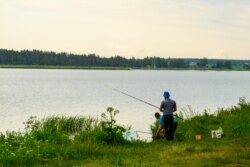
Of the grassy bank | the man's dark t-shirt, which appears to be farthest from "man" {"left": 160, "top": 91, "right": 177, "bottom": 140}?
the grassy bank

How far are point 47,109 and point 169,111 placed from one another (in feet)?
98.9

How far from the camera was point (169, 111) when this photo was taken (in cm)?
1731

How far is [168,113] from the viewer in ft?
56.8

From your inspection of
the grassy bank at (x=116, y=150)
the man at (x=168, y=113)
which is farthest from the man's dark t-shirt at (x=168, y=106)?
the grassy bank at (x=116, y=150)

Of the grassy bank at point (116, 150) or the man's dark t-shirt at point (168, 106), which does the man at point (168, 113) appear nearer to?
the man's dark t-shirt at point (168, 106)

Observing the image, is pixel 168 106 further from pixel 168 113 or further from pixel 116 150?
pixel 116 150

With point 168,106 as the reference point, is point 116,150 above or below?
below

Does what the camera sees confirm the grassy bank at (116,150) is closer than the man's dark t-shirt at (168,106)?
Yes

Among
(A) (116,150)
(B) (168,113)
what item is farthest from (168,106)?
(A) (116,150)

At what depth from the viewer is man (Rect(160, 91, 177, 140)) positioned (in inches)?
681

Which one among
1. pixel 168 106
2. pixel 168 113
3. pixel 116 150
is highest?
pixel 168 106

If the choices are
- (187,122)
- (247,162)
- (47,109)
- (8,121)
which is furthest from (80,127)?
(47,109)

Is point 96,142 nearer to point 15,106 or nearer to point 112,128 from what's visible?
point 112,128

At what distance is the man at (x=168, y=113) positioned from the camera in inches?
681
